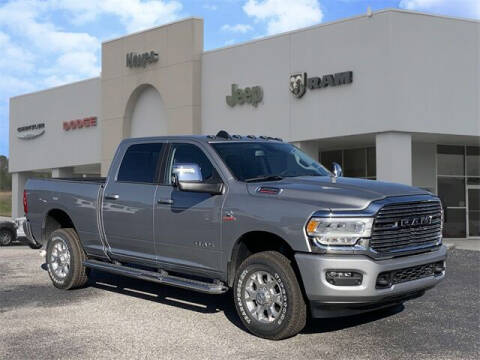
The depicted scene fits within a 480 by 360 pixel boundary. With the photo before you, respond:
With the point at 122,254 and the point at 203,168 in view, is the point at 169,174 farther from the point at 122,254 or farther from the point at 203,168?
the point at 122,254

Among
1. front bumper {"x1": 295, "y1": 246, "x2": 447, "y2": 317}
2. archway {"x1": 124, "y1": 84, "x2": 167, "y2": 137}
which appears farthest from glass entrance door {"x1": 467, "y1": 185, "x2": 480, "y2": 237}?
front bumper {"x1": 295, "y1": 246, "x2": 447, "y2": 317}

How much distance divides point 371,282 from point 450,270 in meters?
7.20

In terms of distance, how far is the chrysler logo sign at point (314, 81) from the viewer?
21.6 m

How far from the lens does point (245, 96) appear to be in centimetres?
2514

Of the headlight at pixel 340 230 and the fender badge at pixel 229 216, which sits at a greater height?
the fender badge at pixel 229 216

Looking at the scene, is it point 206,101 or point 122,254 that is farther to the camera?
point 206,101

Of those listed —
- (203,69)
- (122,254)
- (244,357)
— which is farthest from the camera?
(203,69)

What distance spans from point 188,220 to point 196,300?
1624 millimetres

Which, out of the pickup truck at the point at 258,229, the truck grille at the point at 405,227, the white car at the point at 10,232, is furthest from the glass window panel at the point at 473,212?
the truck grille at the point at 405,227

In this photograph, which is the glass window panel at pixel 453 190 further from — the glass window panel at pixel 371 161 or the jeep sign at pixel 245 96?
the jeep sign at pixel 245 96

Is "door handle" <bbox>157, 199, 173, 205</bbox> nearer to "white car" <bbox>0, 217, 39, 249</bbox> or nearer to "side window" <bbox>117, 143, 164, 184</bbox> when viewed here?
"side window" <bbox>117, 143, 164, 184</bbox>

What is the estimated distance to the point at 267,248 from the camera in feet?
21.8

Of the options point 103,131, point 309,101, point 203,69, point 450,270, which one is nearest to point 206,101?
point 203,69

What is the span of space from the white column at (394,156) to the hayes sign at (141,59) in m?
13.0
